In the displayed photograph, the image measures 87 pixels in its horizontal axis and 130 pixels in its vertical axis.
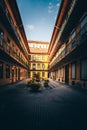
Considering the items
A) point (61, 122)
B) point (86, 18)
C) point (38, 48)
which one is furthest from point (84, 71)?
point (38, 48)

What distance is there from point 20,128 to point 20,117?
0.79m

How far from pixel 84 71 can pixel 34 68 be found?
3154 cm

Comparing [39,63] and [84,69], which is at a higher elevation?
[39,63]

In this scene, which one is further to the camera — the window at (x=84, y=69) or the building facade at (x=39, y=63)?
the building facade at (x=39, y=63)

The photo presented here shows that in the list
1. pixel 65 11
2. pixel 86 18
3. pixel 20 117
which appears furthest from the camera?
pixel 65 11

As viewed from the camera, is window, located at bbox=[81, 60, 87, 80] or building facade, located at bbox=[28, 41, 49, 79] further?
building facade, located at bbox=[28, 41, 49, 79]

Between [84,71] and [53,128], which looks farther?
[84,71]

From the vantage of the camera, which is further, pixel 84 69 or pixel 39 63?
pixel 39 63

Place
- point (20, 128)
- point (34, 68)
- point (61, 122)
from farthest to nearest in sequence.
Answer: point (34, 68) → point (61, 122) → point (20, 128)

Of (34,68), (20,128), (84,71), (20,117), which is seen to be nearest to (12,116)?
(20,117)

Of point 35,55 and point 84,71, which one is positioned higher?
point 35,55

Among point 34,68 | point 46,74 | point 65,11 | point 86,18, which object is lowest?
point 46,74

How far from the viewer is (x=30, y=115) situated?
3.91 metres

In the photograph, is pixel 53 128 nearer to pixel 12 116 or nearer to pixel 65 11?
pixel 12 116
